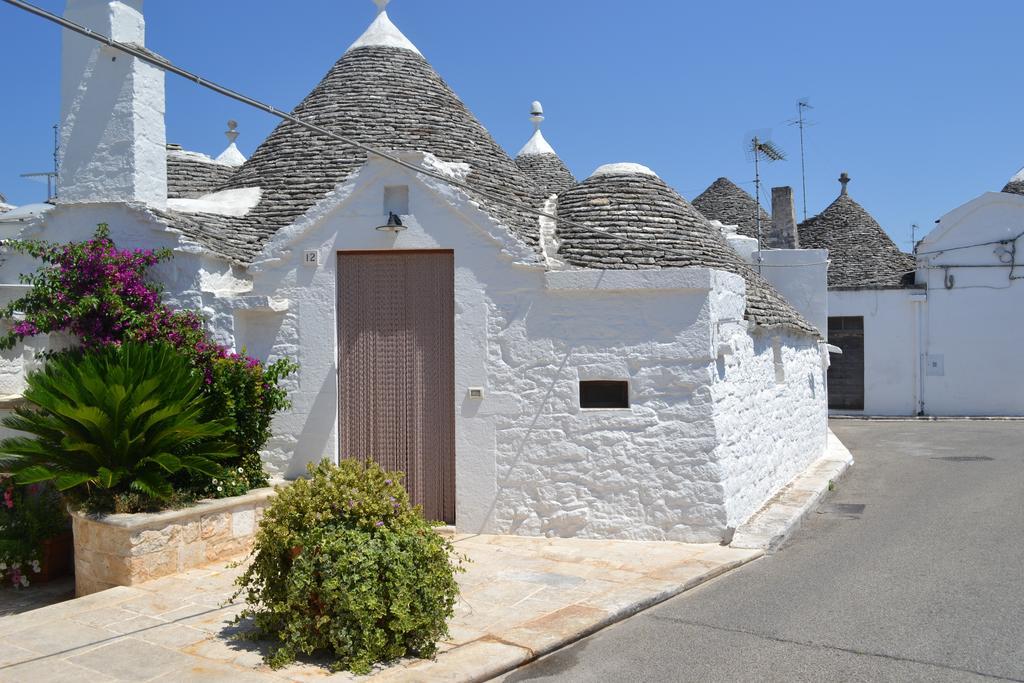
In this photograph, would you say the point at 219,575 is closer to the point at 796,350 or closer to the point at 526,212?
the point at 526,212

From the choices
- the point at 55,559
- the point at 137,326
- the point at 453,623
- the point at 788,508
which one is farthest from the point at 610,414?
the point at 55,559

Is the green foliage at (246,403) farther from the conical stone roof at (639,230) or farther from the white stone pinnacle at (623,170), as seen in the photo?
the white stone pinnacle at (623,170)

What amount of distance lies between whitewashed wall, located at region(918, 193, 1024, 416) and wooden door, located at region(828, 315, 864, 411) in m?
1.64

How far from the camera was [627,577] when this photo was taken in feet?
24.0

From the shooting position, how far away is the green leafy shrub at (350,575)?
5262 millimetres

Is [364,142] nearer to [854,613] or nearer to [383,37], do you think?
[383,37]

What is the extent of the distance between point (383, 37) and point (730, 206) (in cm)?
1317

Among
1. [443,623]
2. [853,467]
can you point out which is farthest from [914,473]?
[443,623]

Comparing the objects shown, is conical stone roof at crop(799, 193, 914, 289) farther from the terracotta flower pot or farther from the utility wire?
the terracotta flower pot

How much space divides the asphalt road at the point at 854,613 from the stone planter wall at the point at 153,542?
3246 mm

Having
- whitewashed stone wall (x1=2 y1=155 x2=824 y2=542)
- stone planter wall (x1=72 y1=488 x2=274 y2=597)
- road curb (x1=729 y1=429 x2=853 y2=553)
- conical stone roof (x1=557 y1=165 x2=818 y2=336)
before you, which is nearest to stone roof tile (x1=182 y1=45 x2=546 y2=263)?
conical stone roof (x1=557 y1=165 x2=818 y2=336)

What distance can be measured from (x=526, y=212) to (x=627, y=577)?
16.1ft

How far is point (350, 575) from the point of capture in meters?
5.27

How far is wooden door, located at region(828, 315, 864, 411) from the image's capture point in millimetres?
23547
